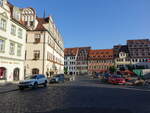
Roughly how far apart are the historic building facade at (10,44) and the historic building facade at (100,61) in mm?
61444

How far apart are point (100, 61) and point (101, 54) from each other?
195 inches

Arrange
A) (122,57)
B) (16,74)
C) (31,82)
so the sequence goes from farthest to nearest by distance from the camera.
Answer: (122,57), (16,74), (31,82)

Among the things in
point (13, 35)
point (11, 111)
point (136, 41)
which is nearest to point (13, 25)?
point (13, 35)

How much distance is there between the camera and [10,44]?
23188 mm

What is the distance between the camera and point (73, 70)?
298 ft

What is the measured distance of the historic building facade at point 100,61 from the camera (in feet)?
266

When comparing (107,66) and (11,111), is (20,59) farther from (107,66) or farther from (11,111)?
(107,66)

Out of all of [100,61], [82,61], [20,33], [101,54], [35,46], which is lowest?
[100,61]

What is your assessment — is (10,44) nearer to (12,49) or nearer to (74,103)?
(12,49)

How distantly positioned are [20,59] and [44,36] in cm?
1051

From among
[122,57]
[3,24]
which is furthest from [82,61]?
[3,24]

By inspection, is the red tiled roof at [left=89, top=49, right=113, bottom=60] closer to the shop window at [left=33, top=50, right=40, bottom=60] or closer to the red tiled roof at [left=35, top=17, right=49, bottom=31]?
the red tiled roof at [left=35, top=17, right=49, bottom=31]

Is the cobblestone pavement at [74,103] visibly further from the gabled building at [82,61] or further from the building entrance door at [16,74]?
the gabled building at [82,61]

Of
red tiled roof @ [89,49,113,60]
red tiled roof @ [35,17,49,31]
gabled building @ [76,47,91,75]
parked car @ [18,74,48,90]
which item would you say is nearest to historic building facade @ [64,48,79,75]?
Result: gabled building @ [76,47,91,75]
